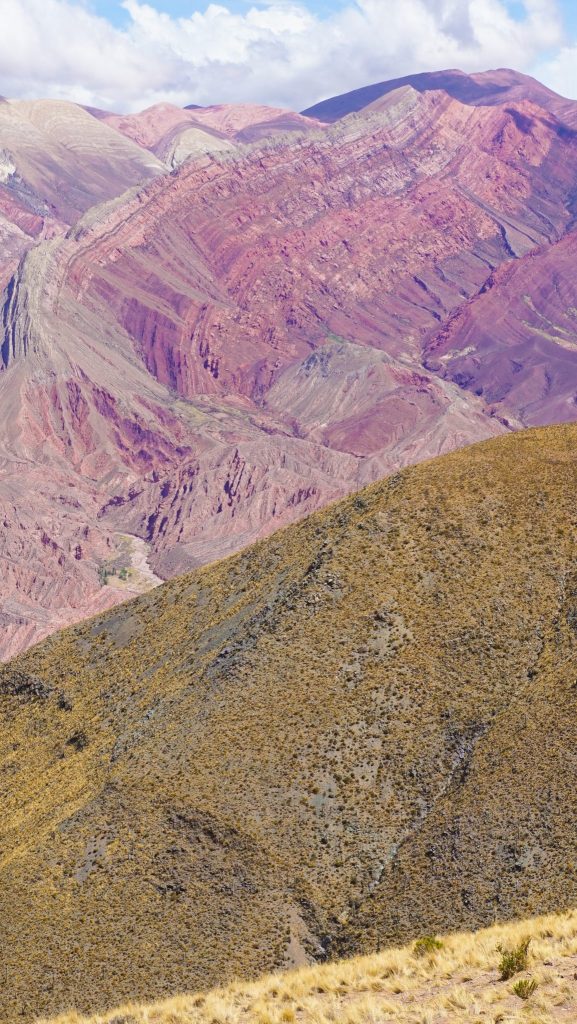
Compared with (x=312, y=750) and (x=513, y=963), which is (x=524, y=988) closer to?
(x=513, y=963)

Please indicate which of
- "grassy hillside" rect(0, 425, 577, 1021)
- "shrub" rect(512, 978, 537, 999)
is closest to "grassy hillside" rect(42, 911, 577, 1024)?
"shrub" rect(512, 978, 537, 999)

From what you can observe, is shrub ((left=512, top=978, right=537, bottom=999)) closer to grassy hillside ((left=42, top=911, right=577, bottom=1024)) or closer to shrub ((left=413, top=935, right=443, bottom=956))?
grassy hillside ((left=42, top=911, right=577, bottom=1024))

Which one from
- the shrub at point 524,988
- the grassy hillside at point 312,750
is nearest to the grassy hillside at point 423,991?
the shrub at point 524,988

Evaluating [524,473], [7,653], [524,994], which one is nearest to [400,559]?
[524,473]

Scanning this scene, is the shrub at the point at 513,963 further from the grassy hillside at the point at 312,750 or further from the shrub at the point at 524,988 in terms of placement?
the grassy hillside at the point at 312,750

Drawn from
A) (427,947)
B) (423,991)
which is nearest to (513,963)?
(423,991)

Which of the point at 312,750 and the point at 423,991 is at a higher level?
the point at 423,991
